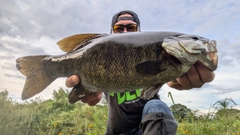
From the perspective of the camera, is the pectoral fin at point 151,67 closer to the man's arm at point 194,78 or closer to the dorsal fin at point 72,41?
the man's arm at point 194,78

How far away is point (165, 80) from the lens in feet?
5.33

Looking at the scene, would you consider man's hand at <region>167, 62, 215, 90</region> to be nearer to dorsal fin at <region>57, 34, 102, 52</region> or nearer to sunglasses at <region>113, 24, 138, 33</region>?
dorsal fin at <region>57, 34, 102, 52</region>

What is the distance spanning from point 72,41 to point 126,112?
143 centimetres

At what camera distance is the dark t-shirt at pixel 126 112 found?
2.99 metres

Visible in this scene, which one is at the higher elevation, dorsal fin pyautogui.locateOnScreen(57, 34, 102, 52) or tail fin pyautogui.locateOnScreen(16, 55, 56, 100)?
dorsal fin pyautogui.locateOnScreen(57, 34, 102, 52)

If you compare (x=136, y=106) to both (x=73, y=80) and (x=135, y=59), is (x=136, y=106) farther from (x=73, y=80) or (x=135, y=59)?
(x=135, y=59)

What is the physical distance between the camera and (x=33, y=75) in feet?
6.64

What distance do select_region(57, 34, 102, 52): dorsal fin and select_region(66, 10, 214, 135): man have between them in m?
0.29

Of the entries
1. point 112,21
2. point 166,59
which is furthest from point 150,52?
point 112,21

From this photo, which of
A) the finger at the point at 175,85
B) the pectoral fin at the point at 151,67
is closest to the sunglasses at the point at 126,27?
the finger at the point at 175,85

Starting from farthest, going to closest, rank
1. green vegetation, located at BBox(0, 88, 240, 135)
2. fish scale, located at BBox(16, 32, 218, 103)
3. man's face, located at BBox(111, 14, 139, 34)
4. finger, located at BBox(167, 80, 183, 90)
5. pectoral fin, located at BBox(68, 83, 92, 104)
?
1. green vegetation, located at BBox(0, 88, 240, 135)
2. man's face, located at BBox(111, 14, 139, 34)
3. finger, located at BBox(167, 80, 183, 90)
4. pectoral fin, located at BBox(68, 83, 92, 104)
5. fish scale, located at BBox(16, 32, 218, 103)

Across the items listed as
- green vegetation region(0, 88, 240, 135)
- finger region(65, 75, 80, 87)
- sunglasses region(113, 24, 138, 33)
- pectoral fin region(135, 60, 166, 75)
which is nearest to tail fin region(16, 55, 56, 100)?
finger region(65, 75, 80, 87)

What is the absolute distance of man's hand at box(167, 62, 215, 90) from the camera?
5.82 ft

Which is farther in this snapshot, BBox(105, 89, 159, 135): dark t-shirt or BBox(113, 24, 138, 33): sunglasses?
BBox(113, 24, 138, 33): sunglasses
